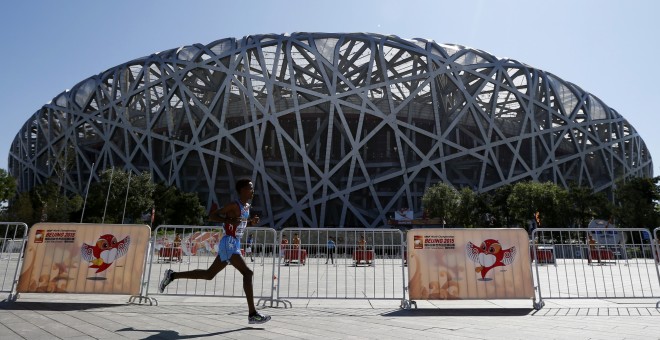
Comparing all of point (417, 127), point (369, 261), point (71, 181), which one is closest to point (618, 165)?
point (417, 127)

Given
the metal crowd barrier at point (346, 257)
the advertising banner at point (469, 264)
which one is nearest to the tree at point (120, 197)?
the metal crowd barrier at point (346, 257)

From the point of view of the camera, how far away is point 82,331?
13.4ft

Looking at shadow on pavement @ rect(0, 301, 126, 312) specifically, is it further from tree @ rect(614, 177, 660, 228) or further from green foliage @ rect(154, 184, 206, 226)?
tree @ rect(614, 177, 660, 228)

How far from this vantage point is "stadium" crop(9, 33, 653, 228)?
42219 millimetres

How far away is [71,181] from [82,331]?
2042 inches

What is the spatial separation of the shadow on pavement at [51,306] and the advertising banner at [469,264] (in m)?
4.37

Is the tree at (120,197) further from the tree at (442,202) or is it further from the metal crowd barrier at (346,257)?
the metal crowd barrier at (346,257)

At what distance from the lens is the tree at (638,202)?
104 ft

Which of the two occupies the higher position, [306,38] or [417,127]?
[306,38]

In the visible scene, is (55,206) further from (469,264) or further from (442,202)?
(469,264)

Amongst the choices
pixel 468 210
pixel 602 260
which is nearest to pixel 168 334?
pixel 602 260

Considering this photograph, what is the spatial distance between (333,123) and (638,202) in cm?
2713

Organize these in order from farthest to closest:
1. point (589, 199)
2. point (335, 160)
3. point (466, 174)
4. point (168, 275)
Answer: point (466, 174)
point (335, 160)
point (589, 199)
point (168, 275)

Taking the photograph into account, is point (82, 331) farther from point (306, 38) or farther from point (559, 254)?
point (306, 38)
